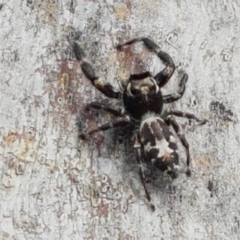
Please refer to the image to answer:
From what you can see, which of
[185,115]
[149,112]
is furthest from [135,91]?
[185,115]

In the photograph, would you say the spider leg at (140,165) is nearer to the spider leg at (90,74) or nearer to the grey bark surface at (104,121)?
the grey bark surface at (104,121)

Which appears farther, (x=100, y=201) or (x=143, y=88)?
(x=143, y=88)

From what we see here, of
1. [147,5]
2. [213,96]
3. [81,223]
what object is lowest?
[81,223]

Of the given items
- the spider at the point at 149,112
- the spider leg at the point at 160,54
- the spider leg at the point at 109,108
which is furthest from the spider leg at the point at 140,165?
the spider leg at the point at 160,54

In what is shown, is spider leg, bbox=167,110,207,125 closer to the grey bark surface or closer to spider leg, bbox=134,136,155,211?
the grey bark surface

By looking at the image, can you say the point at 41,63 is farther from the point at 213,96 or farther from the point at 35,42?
the point at 213,96

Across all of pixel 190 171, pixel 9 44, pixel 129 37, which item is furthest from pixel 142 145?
pixel 9 44

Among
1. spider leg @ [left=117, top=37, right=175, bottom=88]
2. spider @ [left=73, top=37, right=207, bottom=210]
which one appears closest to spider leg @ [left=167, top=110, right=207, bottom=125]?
spider @ [left=73, top=37, right=207, bottom=210]
